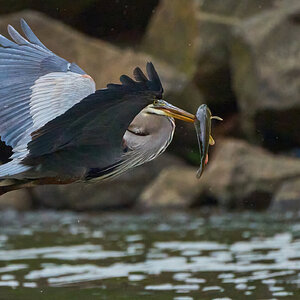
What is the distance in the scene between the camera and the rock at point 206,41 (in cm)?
1021

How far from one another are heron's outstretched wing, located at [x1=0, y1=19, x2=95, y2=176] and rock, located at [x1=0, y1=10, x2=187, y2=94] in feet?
17.9

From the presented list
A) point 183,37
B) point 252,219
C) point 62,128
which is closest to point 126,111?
point 62,128

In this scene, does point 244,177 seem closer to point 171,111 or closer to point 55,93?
point 55,93

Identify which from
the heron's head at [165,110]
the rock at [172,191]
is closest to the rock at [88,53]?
the rock at [172,191]

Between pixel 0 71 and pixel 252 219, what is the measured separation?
414 centimetres

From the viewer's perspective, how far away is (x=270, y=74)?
9383mm

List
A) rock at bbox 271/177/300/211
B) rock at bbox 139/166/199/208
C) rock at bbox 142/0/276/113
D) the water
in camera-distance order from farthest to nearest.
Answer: rock at bbox 142/0/276/113 → rock at bbox 139/166/199/208 → rock at bbox 271/177/300/211 → the water

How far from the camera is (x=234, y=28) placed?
995 cm

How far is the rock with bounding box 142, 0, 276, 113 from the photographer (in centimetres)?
1021

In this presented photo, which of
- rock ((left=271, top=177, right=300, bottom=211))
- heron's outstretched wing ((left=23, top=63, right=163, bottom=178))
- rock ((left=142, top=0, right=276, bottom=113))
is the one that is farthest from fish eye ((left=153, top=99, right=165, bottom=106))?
rock ((left=142, top=0, right=276, bottom=113))

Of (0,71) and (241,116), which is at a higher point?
(241,116)

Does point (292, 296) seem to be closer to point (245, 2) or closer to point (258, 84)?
point (258, 84)

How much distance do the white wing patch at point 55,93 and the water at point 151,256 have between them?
1258 millimetres

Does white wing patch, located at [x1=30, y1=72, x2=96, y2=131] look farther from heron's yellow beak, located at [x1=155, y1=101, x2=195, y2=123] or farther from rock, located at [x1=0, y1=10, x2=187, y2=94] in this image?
rock, located at [x1=0, y1=10, x2=187, y2=94]
